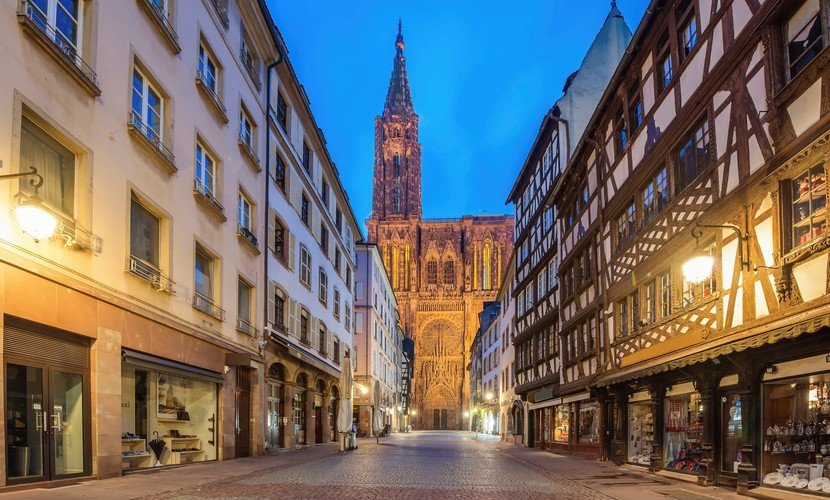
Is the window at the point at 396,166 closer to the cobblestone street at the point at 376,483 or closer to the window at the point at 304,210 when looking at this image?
the window at the point at 304,210

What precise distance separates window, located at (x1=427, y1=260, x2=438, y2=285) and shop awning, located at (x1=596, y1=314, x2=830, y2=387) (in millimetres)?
89426

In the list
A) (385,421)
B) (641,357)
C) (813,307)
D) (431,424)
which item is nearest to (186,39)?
(641,357)

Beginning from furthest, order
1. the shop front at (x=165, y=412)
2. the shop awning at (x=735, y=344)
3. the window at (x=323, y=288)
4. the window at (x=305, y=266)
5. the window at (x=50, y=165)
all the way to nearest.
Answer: the window at (x=323, y=288) < the window at (x=305, y=266) < the shop front at (x=165, y=412) < the window at (x=50, y=165) < the shop awning at (x=735, y=344)

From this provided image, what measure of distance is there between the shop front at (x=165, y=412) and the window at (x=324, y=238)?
1556cm

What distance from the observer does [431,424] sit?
102 metres

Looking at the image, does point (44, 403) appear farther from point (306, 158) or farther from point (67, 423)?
point (306, 158)

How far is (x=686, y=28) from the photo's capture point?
15.4 metres

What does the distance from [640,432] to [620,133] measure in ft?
25.3

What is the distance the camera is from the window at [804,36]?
1007 centimetres

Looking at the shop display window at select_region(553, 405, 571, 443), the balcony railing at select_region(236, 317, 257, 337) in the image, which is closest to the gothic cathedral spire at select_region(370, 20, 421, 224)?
the shop display window at select_region(553, 405, 571, 443)

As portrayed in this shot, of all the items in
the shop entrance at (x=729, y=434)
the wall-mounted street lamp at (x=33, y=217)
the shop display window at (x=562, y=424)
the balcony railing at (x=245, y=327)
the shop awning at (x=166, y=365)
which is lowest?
the shop display window at (x=562, y=424)

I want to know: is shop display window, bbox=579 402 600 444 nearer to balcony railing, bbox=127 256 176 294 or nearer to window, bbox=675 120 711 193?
window, bbox=675 120 711 193

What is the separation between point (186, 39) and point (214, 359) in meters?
7.35

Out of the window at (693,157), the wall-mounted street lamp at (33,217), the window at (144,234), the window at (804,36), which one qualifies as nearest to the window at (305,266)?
the window at (144,234)
